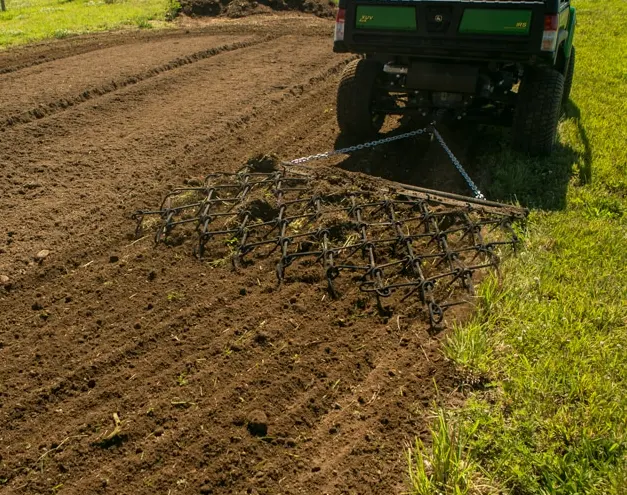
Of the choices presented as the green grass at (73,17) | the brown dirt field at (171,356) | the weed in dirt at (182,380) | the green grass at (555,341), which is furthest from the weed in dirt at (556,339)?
the green grass at (73,17)

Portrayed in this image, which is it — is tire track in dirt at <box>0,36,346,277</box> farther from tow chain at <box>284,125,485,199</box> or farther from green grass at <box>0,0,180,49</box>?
green grass at <box>0,0,180,49</box>

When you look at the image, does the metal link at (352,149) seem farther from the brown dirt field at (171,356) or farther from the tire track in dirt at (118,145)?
the tire track in dirt at (118,145)

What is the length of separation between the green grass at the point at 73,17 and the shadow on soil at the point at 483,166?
9260mm

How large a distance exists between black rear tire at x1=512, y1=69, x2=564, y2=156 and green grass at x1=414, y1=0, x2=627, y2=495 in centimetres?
18

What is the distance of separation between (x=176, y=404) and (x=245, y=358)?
50cm

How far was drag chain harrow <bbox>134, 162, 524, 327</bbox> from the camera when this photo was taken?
4.40 meters

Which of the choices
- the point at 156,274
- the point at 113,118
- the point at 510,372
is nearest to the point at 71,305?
the point at 156,274

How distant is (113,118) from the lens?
8.26 m

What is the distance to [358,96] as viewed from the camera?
22.2 feet

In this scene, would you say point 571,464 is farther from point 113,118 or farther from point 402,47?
point 113,118

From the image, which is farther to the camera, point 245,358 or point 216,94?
point 216,94

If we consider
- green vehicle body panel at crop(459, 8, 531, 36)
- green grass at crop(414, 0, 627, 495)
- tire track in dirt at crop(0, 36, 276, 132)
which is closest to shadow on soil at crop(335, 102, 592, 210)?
green grass at crop(414, 0, 627, 495)

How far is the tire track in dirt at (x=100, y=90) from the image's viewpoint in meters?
8.17

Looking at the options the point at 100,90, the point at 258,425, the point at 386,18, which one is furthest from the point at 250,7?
the point at 258,425
